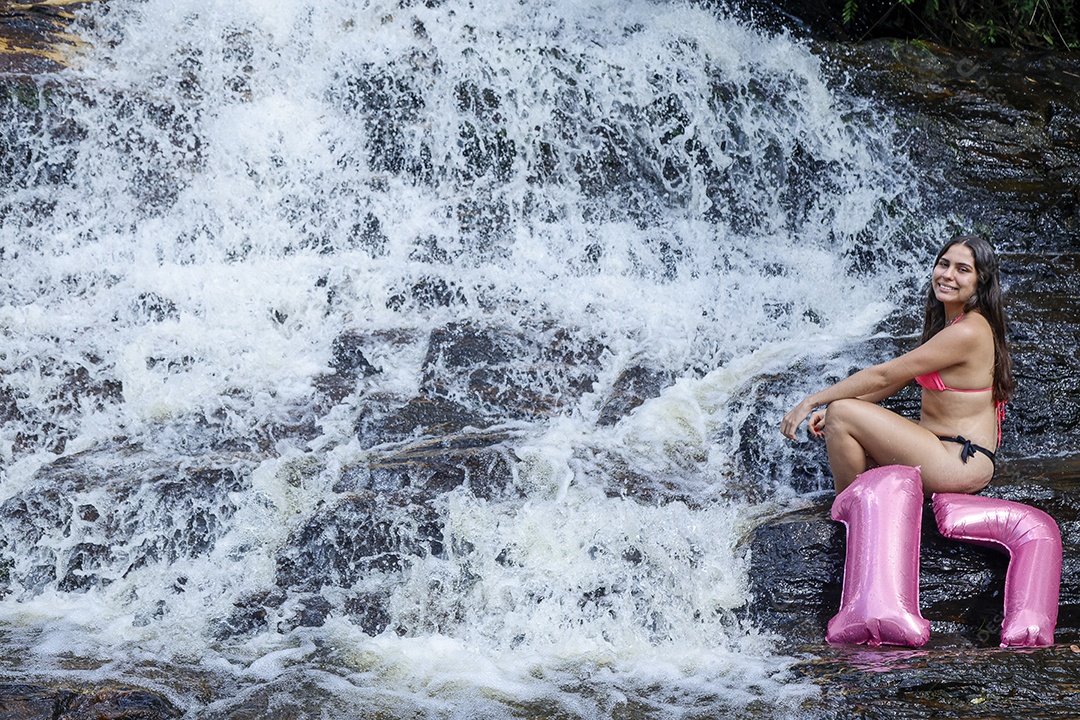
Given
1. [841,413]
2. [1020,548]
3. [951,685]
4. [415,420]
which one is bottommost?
[951,685]

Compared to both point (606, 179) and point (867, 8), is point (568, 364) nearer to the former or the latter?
point (606, 179)

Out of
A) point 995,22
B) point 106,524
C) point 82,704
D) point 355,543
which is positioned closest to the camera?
point 82,704

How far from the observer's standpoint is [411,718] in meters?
3.33

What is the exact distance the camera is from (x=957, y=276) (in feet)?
13.0

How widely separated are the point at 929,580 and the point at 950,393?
730 mm

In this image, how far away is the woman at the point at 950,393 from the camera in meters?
3.95

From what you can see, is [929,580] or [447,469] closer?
[929,580]

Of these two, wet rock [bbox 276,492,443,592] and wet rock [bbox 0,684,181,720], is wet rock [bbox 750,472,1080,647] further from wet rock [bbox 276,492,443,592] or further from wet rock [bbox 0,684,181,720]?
wet rock [bbox 0,684,181,720]


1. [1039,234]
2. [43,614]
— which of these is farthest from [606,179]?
[43,614]

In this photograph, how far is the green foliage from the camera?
8469mm

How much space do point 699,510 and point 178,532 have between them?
2289mm

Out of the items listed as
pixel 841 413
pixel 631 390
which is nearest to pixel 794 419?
pixel 841 413

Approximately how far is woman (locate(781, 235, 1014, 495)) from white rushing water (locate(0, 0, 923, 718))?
73 cm

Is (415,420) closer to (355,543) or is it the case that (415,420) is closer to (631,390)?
(355,543)
